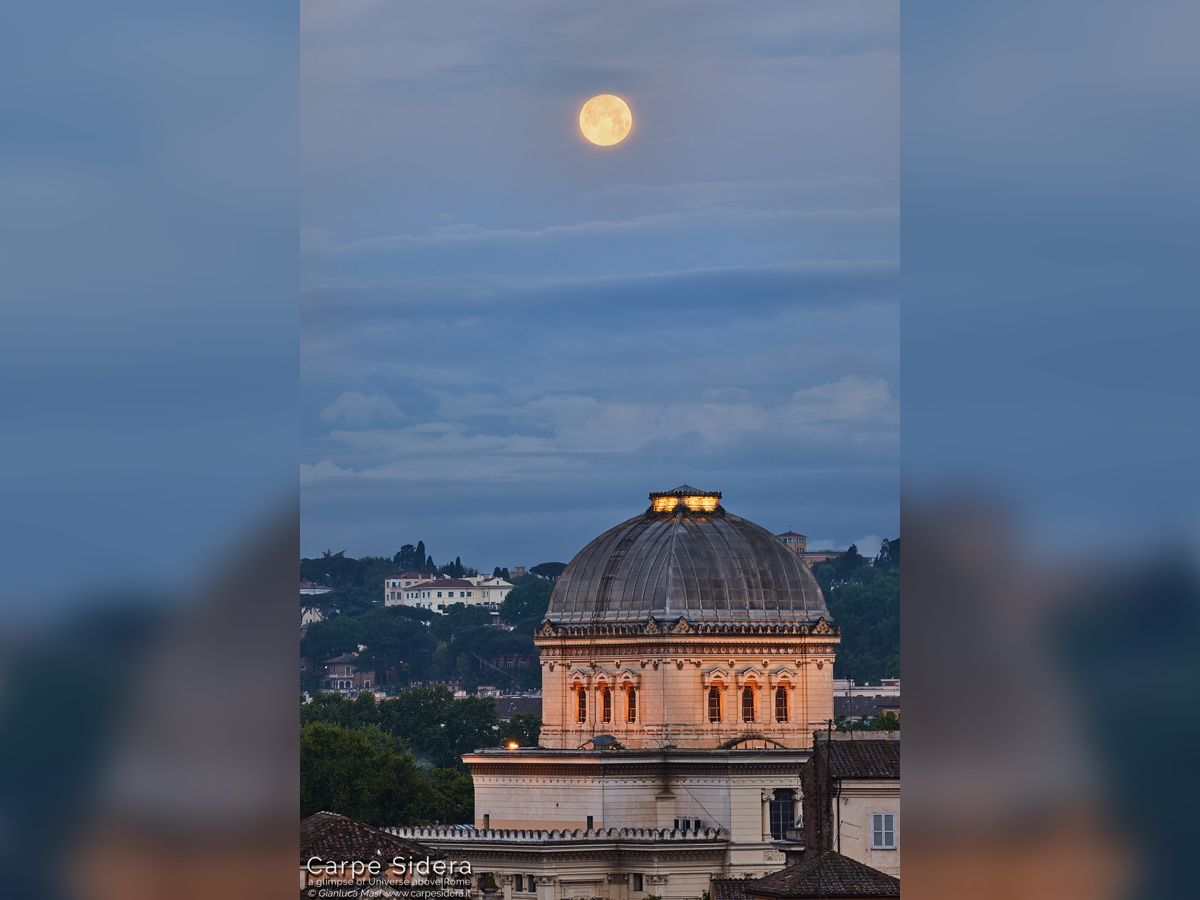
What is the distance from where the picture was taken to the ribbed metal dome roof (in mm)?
38188

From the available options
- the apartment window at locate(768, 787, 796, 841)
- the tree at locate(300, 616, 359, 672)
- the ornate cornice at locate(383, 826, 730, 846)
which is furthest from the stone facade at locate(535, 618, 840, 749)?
the tree at locate(300, 616, 359, 672)

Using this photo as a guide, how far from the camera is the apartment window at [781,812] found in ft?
117

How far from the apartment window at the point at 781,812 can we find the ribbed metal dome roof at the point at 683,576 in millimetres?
3166

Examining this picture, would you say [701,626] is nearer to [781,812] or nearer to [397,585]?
[781,812]

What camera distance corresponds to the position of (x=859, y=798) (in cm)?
2405

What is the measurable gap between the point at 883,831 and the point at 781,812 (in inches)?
489

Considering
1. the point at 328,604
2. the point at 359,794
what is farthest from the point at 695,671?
the point at 328,604

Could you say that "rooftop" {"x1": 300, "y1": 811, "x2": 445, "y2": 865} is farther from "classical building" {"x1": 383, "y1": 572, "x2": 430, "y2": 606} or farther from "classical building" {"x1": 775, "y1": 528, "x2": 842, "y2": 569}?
"classical building" {"x1": 383, "y1": 572, "x2": 430, "y2": 606}

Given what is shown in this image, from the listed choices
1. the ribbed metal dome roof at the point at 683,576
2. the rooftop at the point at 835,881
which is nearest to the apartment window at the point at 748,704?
the ribbed metal dome roof at the point at 683,576
